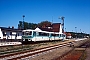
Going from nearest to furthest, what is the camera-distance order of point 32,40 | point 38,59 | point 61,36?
1. point 38,59
2. point 32,40
3. point 61,36

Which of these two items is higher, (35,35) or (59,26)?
(59,26)

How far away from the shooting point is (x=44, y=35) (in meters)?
39.9

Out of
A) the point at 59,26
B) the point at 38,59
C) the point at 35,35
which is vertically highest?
the point at 59,26

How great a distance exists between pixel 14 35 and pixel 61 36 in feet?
56.9

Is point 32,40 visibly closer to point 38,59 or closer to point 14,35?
point 14,35

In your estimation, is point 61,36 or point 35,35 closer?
point 35,35

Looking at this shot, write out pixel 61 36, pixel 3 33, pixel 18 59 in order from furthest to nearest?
pixel 61 36, pixel 3 33, pixel 18 59

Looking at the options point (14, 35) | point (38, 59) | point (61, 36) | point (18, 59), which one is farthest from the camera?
point (61, 36)

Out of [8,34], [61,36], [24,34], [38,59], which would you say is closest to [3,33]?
[8,34]

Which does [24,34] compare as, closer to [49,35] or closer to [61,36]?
[49,35]

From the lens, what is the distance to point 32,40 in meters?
33.8

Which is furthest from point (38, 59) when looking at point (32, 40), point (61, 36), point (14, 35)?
point (61, 36)

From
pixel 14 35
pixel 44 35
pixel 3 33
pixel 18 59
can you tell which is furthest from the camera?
pixel 14 35

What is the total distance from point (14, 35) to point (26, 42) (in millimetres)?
14619
